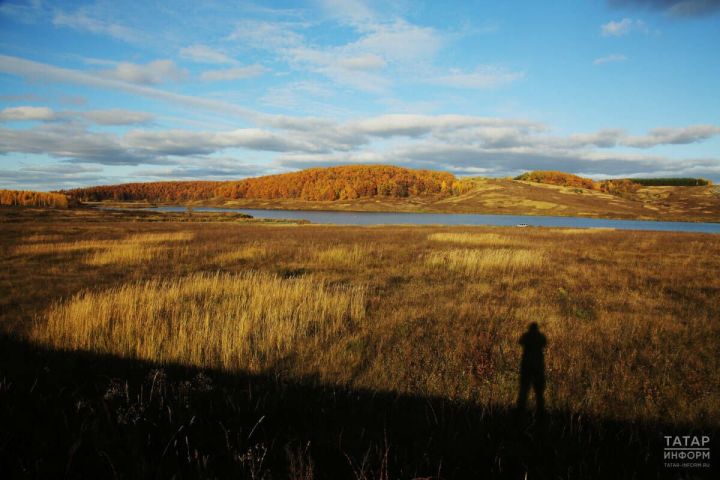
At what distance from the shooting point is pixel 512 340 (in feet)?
22.4

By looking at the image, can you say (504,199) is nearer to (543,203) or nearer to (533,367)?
(543,203)

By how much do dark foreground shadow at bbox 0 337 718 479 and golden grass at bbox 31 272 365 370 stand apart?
1.07m

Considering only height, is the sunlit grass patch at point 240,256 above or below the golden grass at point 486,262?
above

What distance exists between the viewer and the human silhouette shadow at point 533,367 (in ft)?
16.0

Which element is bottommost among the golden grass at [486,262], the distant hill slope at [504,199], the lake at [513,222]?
the lake at [513,222]

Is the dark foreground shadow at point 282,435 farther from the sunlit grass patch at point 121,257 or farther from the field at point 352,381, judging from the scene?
the sunlit grass patch at point 121,257

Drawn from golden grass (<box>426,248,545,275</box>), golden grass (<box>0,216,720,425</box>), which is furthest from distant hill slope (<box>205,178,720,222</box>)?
golden grass (<box>0,216,720,425</box>)

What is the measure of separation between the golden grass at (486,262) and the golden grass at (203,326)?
7510 millimetres

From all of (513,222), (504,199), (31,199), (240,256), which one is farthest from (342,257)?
(31,199)

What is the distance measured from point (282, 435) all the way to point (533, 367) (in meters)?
4.16

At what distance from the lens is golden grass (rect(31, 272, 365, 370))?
20.0 ft

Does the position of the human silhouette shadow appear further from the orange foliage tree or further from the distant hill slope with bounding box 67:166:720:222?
the orange foliage tree

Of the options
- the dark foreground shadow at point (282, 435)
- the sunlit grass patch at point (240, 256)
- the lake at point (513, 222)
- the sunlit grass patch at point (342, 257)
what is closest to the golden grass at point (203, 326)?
the dark foreground shadow at point (282, 435)

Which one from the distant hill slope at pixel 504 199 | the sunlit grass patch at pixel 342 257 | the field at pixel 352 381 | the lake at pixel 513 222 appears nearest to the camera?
the field at pixel 352 381
